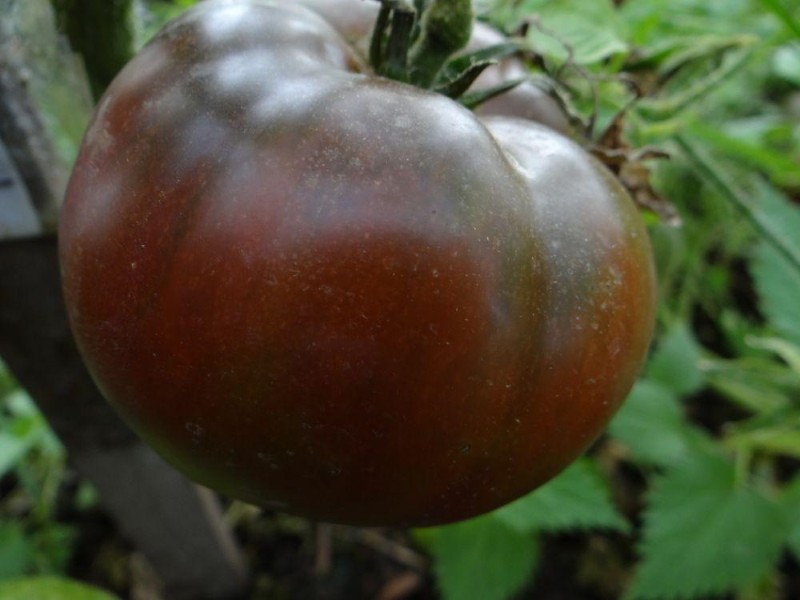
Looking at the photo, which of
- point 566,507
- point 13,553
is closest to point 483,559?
point 566,507

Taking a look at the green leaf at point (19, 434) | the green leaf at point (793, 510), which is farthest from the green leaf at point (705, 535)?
the green leaf at point (19, 434)

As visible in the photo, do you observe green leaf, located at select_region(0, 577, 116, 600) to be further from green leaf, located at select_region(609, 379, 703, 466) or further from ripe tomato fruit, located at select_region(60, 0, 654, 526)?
green leaf, located at select_region(609, 379, 703, 466)

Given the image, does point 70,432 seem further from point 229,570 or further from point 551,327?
point 551,327

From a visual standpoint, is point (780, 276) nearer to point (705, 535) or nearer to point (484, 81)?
point (705, 535)

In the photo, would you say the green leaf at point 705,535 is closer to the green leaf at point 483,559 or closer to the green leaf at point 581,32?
the green leaf at point 483,559

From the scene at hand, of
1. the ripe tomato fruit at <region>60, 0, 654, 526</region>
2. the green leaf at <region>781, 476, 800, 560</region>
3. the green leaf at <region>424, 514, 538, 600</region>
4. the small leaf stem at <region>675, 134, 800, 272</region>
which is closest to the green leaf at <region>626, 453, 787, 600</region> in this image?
the green leaf at <region>781, 476, 800, 560</region>
